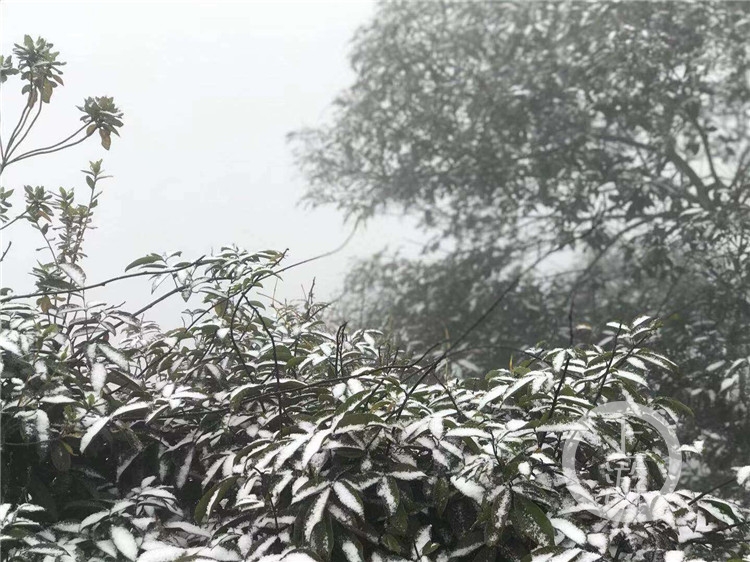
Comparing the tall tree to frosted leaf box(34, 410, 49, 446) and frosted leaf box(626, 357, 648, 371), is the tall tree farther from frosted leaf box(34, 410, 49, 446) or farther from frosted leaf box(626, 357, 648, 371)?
frosted leaf box(34, 410, 49, 446)

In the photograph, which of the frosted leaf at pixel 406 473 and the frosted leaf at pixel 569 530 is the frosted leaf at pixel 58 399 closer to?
the frosted leaf at pixel 406 473

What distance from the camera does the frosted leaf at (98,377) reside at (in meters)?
0.87

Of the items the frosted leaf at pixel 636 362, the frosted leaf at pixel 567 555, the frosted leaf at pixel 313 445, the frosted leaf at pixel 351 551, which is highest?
the frosted leaf at pixel 636 362

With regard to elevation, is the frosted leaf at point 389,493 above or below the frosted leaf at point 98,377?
below

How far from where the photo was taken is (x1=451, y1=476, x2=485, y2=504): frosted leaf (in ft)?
2.36

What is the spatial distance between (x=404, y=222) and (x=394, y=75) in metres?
0.94

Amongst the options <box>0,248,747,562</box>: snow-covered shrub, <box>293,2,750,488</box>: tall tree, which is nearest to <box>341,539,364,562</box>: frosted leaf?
<box>0,248,747,562</box>: snow-covered shrub

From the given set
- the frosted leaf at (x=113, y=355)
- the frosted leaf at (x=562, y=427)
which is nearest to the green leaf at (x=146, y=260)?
the frosted leaf at (x=113, y=355)

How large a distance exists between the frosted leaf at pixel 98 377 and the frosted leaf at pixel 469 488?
445mm

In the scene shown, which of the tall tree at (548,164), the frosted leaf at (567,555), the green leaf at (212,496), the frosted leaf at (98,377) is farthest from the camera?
the tall tree at (548,164)

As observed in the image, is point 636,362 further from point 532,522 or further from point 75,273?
point 75,273

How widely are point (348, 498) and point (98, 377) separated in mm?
372

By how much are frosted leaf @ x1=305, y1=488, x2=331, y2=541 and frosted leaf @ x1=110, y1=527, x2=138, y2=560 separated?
0.18m

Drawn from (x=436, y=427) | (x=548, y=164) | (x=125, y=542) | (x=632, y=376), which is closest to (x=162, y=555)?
(x=125, y=542)
